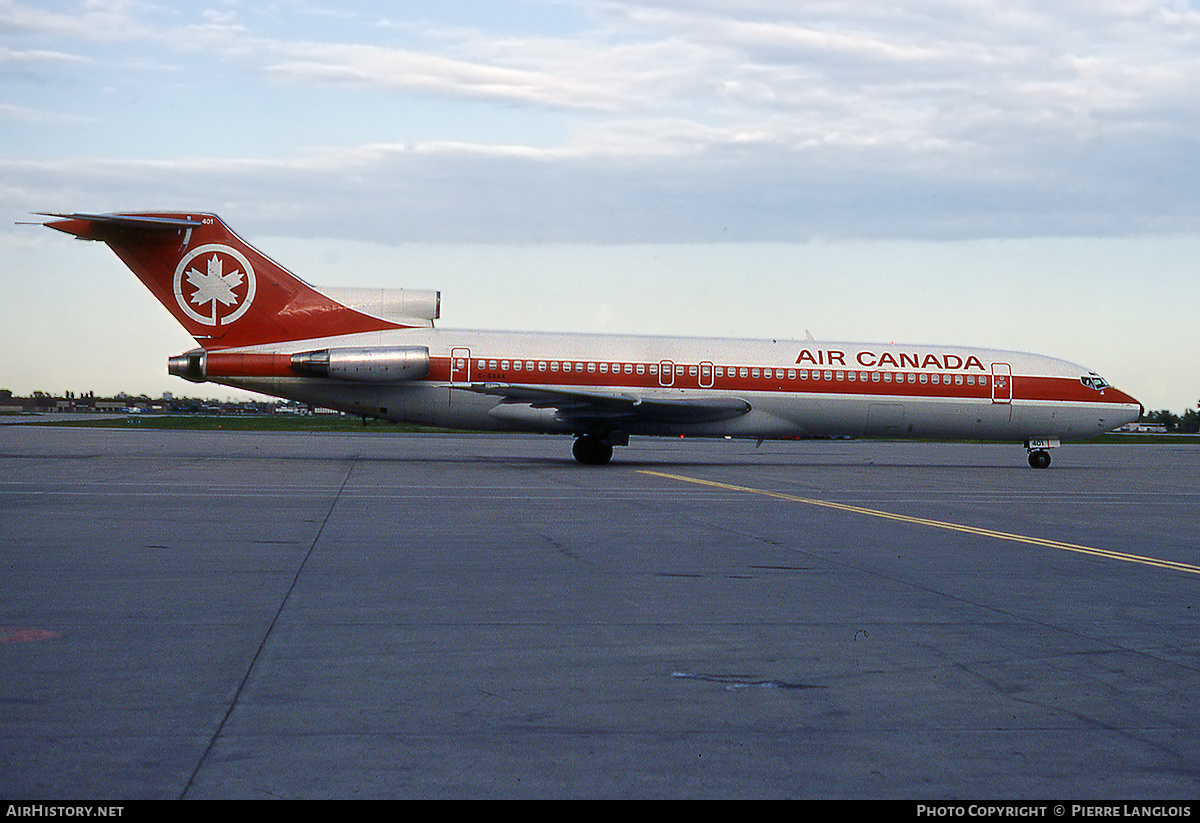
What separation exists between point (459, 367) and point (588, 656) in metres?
21.6

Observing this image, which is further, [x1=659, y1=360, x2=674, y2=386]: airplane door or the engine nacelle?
[x1=659, y1=360, x2=674, y2=386]: airplane door

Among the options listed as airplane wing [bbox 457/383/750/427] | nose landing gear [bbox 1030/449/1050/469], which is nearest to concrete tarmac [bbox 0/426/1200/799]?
airplane wing [bbox 457/383/750/427]

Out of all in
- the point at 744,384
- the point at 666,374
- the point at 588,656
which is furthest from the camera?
the point at 744,384

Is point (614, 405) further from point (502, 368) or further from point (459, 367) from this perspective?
point (459, 367)

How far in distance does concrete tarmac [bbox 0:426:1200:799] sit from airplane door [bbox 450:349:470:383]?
1304 centimetres

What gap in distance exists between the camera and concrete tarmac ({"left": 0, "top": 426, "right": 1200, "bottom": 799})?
4297 millimetres

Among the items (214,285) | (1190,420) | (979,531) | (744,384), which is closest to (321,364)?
(214,285)

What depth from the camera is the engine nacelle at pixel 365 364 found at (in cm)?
2672

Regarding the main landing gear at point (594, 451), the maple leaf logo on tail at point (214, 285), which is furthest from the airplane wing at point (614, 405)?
the maple leaf logo on tail at point (214, 285)

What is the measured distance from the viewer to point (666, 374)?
1110 inches

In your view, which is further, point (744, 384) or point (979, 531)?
point (744, 384)

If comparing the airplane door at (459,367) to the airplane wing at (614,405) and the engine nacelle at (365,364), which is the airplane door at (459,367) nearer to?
the airplane wing at (614,405)

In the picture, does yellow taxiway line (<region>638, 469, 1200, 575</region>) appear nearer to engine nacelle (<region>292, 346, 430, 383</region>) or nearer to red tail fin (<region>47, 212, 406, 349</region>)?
engine nacelle (<region>292, 346, 430, 383</region>)

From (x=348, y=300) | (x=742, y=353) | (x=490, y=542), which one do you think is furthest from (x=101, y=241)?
(x=490, y=542)
